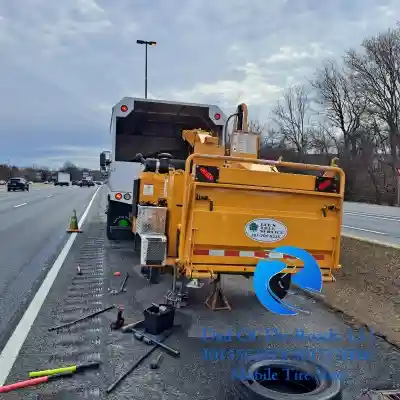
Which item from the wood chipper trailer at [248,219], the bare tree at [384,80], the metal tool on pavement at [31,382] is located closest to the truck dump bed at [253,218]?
the wood chipper trailer at [248,219]

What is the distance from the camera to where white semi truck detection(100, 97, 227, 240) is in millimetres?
10320

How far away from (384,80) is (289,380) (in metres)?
44.7

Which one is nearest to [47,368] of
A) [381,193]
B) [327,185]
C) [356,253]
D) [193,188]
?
[193,188]

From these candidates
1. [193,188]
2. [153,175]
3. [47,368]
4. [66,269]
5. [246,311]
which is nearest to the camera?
[47,368]

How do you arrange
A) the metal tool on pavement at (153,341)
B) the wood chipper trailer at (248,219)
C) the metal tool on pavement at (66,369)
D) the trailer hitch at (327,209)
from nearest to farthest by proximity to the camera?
the metal tool on pavement at (66,369) → the metal tool on pavement at (153,341) → the wood chipper trailer at (248,219) → the trailer hitch at (327,209)

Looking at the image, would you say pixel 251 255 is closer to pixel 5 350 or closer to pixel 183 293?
pixel 183 293

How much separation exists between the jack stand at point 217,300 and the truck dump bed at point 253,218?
0.83 meters

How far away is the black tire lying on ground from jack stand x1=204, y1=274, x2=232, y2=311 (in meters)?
2.23

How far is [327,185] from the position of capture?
5465mm

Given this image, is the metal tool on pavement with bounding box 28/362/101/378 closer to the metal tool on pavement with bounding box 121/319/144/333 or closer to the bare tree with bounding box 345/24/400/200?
the metal tool on pavement with bounding box 121/319/144/333

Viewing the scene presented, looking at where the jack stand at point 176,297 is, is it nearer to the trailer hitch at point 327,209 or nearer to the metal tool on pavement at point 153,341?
the metal tool on pavement at point 153,341

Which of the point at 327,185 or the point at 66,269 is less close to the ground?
the point at 327,185

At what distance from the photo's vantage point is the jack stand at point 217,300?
5904 mm

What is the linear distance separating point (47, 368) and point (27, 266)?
4.86m
